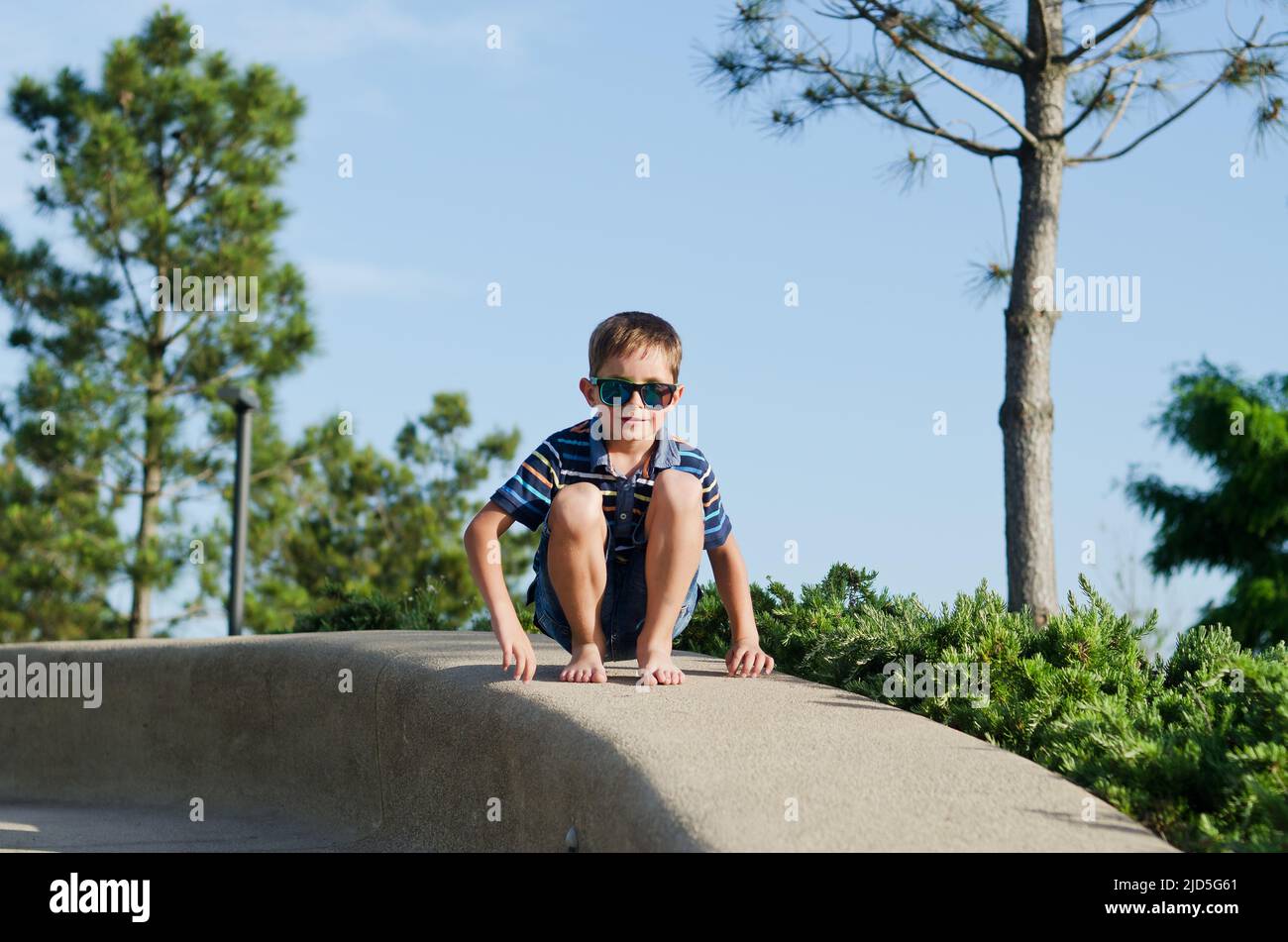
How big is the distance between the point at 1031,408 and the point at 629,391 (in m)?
4.66

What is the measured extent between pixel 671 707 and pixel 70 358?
60.6 feet

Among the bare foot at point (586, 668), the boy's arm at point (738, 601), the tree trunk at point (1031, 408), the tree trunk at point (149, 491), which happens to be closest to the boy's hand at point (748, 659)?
the boy's arm at point (738, 601)

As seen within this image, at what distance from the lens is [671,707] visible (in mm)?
4012

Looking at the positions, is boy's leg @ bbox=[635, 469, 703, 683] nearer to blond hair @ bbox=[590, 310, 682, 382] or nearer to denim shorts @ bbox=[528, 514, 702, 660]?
denim shorts @ bbox=[528, 514, 702, 660]

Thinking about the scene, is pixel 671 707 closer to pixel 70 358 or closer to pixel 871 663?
pixel 871 663

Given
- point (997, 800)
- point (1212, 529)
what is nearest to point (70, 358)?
point (997, 800)

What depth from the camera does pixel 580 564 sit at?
166 inches

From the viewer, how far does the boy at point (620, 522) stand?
4.19 metres

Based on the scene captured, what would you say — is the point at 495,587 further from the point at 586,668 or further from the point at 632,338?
the point at 632,338

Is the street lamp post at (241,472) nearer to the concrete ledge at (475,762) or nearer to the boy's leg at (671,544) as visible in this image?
the concrete ledge at (475,762)

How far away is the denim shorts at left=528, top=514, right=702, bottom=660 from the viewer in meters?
4.49

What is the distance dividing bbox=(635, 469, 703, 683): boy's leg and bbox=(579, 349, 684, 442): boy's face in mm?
200

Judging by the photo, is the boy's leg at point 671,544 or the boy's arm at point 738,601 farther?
the boy's arm at point 738,601
